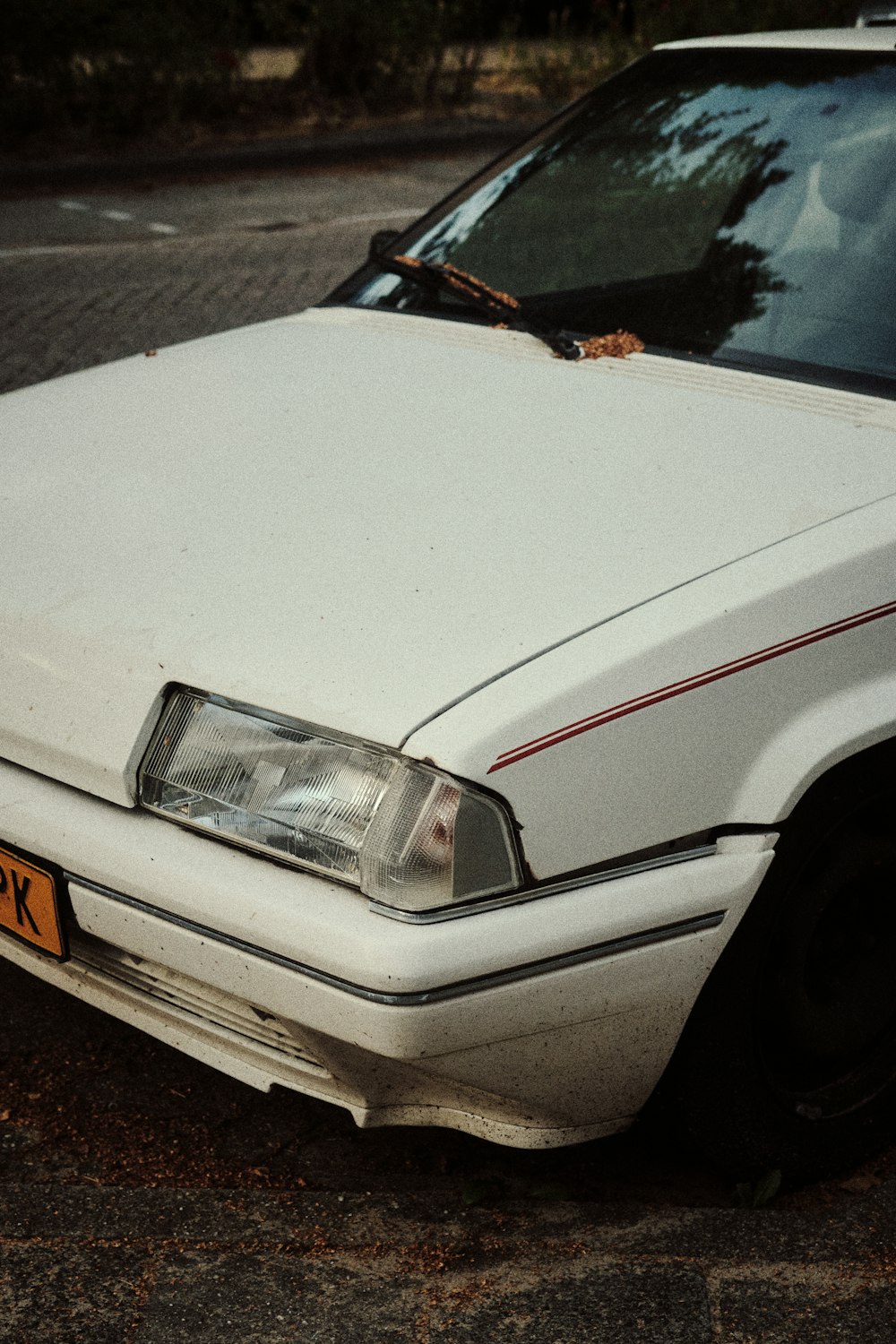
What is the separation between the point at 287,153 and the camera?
12250 mm

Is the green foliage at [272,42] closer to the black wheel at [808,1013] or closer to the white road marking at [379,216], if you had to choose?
the white road marking at [379,216]

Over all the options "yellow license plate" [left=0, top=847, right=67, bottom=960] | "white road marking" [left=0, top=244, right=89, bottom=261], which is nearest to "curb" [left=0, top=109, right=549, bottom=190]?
"white road marking" [left=0, top=244, right=89, bottom=261]

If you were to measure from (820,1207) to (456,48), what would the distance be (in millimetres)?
14077

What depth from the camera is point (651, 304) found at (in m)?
3.03

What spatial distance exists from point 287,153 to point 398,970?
37.6ft

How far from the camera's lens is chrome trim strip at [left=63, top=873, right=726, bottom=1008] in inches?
73.5

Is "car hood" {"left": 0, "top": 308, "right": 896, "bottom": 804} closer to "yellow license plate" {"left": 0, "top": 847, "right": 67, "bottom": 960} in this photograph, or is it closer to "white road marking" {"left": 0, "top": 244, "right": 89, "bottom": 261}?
"yellow license plate" {"left": 0, "top": 847, "right": 67, "bottom": 960}

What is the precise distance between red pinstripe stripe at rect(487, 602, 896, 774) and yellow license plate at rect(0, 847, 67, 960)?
733 millimetres

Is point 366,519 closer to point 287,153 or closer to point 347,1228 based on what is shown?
point 347,1228

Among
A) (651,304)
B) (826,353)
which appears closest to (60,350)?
(651,304)

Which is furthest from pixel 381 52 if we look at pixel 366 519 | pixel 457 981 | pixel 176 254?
pixel 457 981

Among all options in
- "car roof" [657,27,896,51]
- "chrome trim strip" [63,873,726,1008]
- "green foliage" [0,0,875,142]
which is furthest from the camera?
"green foliage" [0,0,875,142]

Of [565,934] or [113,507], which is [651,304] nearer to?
[113,507]

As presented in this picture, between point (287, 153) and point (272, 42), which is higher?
point (272, 42)
